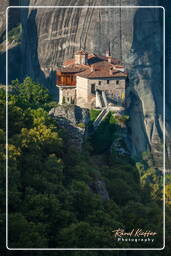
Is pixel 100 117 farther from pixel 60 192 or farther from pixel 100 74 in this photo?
pixel 60 192

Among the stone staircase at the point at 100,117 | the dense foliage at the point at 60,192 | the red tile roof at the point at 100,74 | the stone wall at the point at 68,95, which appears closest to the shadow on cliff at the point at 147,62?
the stone wall at the point at 68,95

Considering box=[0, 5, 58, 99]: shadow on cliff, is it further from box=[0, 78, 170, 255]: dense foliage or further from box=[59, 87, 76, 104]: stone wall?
box=[0, 78, 170, 255]: dense foliage

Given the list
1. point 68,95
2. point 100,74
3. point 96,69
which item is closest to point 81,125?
point 100,74

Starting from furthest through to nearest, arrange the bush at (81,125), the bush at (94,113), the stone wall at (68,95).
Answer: the stone wall at (68,95) → the bush at (94,113) → the bush at (81,125)

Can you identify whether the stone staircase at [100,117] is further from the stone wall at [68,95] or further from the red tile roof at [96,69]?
the stone wall at [68,95]

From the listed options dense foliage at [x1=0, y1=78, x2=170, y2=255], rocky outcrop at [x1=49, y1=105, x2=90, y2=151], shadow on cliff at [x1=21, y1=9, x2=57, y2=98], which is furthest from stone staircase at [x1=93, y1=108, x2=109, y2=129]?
shadow on cliff at [x1=21, y1=9, x2=57, y2=98]
